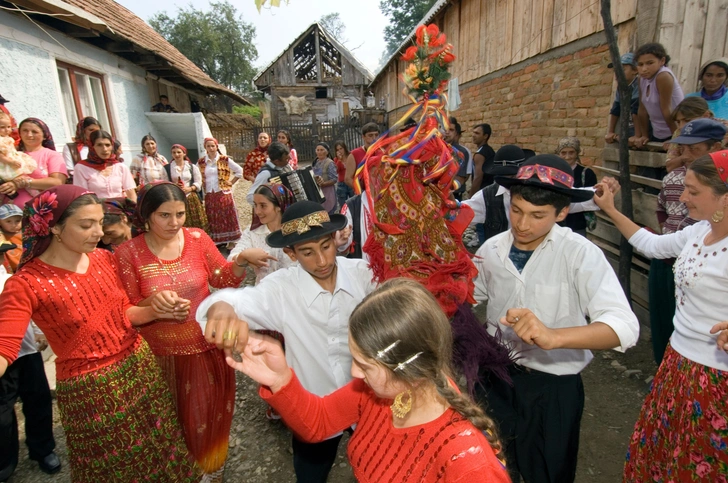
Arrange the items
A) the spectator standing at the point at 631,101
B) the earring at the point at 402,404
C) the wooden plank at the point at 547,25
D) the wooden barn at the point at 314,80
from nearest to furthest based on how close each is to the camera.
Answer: the earring at the point at 402,404 → the spectator standing at the point at 631,101 → the wooden plank at the point at 547,25 → the wooden barn at the point at 314,80

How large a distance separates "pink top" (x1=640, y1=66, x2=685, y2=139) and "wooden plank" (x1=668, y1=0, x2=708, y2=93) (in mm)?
277

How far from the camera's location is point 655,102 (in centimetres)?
416

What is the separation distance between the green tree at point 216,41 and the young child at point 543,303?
1750 inches

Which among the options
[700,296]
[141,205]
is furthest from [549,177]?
[141,205]

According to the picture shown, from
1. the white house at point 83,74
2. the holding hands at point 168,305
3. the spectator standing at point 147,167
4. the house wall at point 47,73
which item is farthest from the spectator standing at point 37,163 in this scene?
the holding hands at point 168,305

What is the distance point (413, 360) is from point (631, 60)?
16.8ft

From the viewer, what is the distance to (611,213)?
2.36 meters

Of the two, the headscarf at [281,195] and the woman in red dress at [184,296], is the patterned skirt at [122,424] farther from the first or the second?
the headscarf at [281,195]

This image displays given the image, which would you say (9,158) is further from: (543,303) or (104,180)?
(543,303)

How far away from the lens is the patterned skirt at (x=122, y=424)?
2.19m

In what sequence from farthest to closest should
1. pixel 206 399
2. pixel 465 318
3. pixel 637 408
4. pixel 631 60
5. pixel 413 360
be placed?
pixel 631 60 < pixel 637 408 < pixel 206 399 < pixel 465 318 < pixel 413 360

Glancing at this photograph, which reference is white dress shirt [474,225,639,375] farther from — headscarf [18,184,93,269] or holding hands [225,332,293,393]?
headscarf [18,184,93,269]

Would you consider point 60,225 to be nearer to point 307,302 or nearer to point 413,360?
point 307,302

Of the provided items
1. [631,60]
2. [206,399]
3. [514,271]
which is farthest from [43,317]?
[631,60]
